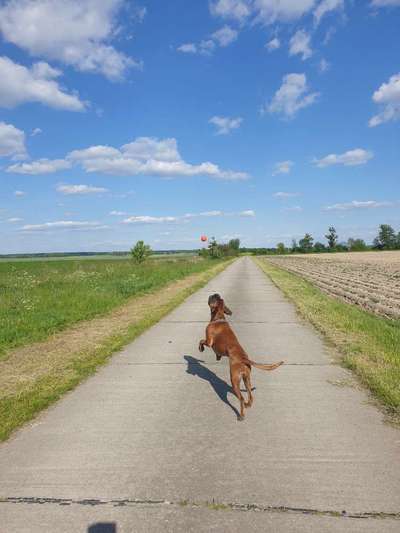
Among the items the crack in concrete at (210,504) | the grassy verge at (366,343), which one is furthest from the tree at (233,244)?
the crack in concrete at (210,504)

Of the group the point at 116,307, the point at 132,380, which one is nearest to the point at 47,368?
the point at 132,380

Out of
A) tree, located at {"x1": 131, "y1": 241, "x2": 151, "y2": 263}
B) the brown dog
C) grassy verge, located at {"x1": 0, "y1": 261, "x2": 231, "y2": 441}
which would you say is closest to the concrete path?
grassy verge, located at {"x1": 0, "y1": 261, "x2": 231, "y2": 441}

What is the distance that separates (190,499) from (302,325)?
315 inches

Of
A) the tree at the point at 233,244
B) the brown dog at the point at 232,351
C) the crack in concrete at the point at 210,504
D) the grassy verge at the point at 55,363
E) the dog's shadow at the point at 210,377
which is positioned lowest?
the dog's shadow at the point at 210,377

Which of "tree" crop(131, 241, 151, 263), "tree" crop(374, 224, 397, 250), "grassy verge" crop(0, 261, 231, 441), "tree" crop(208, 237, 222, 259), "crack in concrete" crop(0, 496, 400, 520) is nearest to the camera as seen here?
"crack in concrete" crop(0, 496, 400, 520)

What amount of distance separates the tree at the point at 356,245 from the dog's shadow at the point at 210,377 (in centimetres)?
16186

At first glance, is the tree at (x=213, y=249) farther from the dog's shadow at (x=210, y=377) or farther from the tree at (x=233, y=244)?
the dog's shadow at (x=210, y=377)

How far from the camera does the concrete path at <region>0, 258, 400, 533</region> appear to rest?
2803mm

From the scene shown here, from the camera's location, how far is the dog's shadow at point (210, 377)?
5.33m

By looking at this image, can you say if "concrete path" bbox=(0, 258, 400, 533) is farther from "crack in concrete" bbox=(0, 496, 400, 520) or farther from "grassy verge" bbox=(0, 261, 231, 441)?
"grassy verge" bbox=(0, 261, 231, 441)

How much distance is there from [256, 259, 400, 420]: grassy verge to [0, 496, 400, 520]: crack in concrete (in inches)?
81.8

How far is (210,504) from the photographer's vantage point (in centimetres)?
295

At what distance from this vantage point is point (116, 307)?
14.6m

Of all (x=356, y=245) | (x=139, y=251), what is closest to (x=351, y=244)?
(x=356, y=245)
